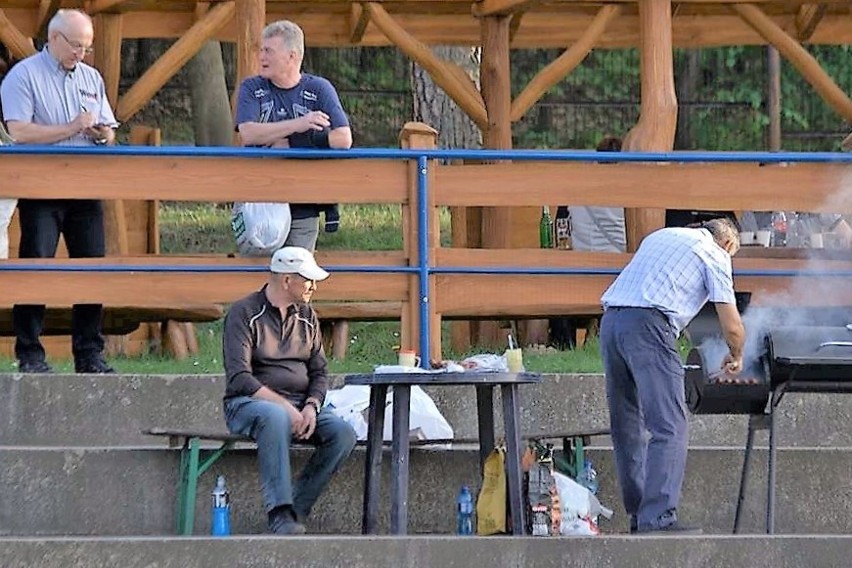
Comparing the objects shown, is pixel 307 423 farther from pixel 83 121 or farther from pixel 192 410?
pixel 83 121

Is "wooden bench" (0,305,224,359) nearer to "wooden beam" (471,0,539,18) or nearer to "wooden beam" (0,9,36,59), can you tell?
"wooden beam" (0,9,36,59)

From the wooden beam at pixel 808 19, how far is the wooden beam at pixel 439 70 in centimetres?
263

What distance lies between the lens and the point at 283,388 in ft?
28.2

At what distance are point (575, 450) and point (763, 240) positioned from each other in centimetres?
399

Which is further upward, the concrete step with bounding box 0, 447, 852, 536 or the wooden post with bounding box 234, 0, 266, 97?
the wooden post with bounding box 234, 0, 266, 97

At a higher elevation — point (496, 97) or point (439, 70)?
point (439, 70)

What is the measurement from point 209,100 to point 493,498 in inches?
435

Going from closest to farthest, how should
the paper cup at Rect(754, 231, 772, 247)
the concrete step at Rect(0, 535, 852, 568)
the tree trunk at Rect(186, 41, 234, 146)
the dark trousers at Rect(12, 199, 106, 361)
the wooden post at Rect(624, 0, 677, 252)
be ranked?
1. the concrete step at Rect(0, 535, 852, 568)
2. the dark trousers at Rect(12, 199, 106, 361)
3. the wooden post at Rect(624, 0, 677, 252)
4. the paper cup at Rect(754, 231, 772, 247)
5. the tree trunk at Rect(186, 41, 234, 146)

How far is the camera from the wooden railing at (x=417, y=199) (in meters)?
9.74

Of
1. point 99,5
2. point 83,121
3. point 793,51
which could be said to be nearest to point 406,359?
point 83,121

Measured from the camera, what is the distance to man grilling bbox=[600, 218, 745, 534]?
8273 mm

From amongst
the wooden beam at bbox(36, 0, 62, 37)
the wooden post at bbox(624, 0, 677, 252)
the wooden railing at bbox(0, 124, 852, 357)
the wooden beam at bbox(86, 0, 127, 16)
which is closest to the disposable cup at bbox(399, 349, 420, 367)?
the wooden railing at bbox(0, 124, 852, 357)

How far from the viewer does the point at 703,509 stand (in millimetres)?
9047

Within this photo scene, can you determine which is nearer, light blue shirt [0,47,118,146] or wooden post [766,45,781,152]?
light blue shirt [0,47,118,146]
